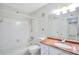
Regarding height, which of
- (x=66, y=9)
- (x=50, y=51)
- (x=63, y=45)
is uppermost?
(x=66, y=9)

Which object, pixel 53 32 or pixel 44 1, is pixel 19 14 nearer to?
pixel 44 1

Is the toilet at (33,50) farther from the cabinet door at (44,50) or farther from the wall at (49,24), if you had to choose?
the wall at (49,24)

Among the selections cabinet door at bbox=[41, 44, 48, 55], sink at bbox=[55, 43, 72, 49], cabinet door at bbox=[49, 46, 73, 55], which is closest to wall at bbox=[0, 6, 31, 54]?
cabinet door at bbox=[41, 44, 48, 55]

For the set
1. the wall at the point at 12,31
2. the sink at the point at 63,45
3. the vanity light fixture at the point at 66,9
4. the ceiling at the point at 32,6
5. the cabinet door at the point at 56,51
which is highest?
the ceiling at the point at 32,6

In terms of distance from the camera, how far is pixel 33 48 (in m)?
1.69

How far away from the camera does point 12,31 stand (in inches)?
67.1

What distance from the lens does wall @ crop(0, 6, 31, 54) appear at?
1.65 m

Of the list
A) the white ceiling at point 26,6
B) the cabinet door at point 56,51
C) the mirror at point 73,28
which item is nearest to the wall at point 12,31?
the white ceiling at point 26,6

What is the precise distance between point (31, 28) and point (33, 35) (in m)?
0.13

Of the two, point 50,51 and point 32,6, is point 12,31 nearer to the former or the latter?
point 32,6

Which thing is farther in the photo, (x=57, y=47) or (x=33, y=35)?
(x=33, y=35)

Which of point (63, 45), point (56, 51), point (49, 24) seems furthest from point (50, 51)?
point (49, 24)

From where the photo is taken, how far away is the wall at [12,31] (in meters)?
1.65
